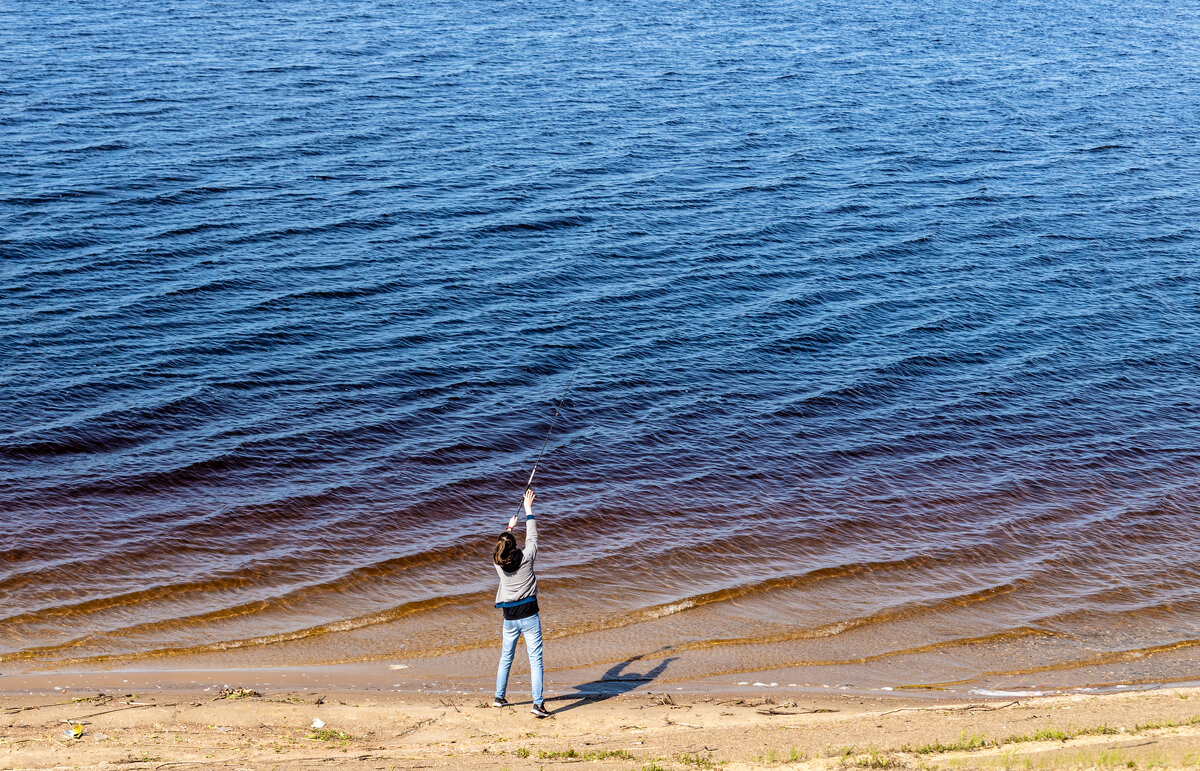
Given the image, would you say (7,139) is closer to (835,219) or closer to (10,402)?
(10,402)

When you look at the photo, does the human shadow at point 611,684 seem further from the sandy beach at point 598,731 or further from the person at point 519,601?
the person at point 519,601

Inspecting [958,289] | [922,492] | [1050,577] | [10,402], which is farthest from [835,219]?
[10,402]

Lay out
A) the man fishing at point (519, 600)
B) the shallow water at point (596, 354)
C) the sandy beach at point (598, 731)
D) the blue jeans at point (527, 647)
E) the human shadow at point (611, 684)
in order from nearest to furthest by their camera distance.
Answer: the sandy beach at point (598, 731), the man fishing at point (519, 600), the blue jeans at point (527, 647), the human shadow at point (611, 684), the shallow water at point (596, 354)

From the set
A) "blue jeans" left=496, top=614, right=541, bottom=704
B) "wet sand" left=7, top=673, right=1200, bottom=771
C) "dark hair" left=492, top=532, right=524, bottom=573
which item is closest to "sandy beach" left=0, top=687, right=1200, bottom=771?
"wet sand" left=7, top=673, right=1200, bottom=771

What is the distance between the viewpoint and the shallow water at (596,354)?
14359mm

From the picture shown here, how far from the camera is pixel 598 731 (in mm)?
11000

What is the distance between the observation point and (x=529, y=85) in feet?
123

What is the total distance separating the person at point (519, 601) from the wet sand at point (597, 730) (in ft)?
1.19

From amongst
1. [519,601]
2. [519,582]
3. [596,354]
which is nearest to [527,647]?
[519,601]

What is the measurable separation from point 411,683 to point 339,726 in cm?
148

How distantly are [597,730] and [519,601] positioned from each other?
57.6 inches

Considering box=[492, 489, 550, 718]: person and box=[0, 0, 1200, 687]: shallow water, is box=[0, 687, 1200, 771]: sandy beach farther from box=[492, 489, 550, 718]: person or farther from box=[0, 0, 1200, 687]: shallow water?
box=[0, 0, 1200, 687]: shallow water

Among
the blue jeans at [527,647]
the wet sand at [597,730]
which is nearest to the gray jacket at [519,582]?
the blue jeans at [527,647]

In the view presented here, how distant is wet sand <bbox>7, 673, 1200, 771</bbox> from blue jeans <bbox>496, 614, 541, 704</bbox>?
0.29m
